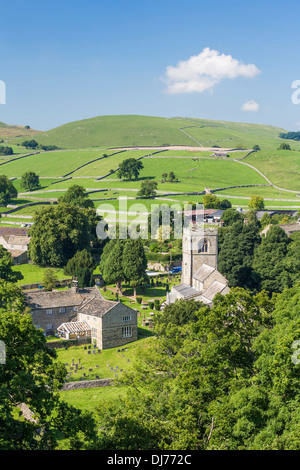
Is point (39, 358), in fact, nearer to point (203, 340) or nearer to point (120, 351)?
point (203, 340)

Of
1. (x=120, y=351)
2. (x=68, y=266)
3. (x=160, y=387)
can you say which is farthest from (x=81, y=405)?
(x=68, y=266)

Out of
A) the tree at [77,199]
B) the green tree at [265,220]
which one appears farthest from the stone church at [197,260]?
the tree at [77,199]

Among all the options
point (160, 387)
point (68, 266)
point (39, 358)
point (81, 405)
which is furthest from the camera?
point (68, 266)

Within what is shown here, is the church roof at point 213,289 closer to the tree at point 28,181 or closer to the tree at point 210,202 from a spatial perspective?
the tree at point 210,202

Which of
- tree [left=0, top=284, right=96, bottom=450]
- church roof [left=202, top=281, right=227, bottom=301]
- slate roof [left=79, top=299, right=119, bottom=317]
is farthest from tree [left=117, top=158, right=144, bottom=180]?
tree [left=0, top=284, right=96, bottom=450]

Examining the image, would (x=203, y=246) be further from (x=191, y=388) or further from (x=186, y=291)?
(x=191, y=388)

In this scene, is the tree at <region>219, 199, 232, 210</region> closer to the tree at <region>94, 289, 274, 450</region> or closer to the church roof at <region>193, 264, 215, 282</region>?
the church roof at <region>193, 264, 215, 282</region>
